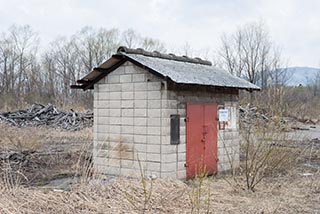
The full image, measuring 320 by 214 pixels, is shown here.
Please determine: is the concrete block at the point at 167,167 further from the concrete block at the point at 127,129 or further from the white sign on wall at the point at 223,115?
the white sign on wall at the point at 223,115

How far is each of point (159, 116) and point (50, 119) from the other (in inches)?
647

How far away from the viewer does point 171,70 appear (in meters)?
9.77

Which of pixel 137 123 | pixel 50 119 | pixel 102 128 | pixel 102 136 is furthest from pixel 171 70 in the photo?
pixel 50 119

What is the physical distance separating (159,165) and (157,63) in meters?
2.42

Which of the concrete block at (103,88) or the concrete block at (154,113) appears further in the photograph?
the concrete block at (103,88)

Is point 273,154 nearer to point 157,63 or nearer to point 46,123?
point 157,63

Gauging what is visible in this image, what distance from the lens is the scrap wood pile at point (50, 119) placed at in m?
23.3

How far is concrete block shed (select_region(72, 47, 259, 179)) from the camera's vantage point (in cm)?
939

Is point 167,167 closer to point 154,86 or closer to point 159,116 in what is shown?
point 159,116

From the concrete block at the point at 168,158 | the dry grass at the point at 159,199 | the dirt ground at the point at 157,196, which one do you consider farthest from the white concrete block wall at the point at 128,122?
the dry grass at the point at 159,199

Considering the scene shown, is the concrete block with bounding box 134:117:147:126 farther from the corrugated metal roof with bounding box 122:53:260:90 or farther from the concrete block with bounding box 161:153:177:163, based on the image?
the corrugated metal roof with bounding box 122:53:260:90

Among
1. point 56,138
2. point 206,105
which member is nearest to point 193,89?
point 206,105

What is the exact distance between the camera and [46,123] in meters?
24.0

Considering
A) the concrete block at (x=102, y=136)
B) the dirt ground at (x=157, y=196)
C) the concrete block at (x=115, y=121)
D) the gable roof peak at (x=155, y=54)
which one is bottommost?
the dirt ground at (x=157, y=196)
